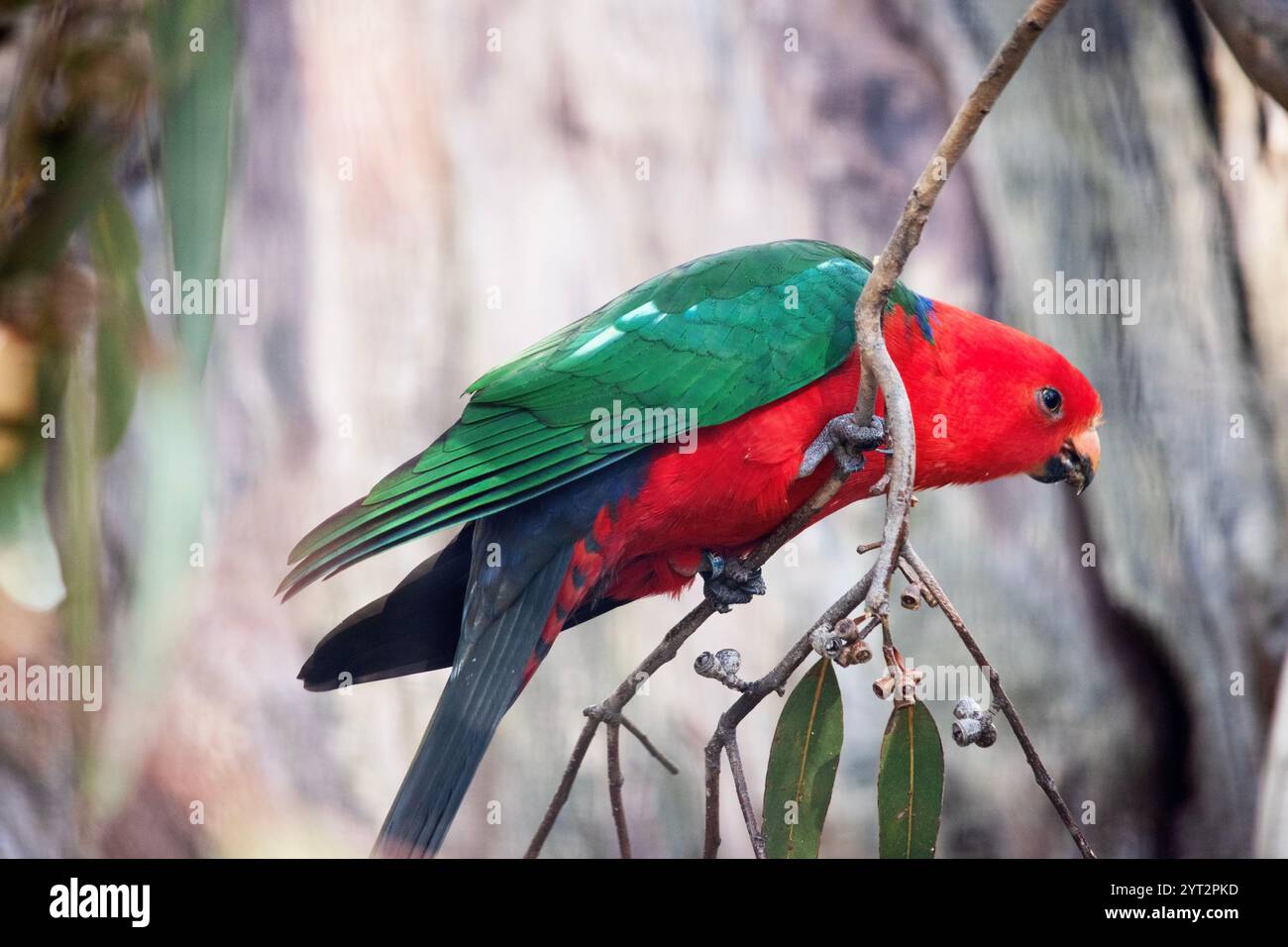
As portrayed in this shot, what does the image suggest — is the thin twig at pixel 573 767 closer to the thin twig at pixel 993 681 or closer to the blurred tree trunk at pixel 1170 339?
the thin twig at pixel 993 681

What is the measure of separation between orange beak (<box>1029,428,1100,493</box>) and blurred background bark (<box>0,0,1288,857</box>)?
64 centimetres

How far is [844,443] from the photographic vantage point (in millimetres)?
1130

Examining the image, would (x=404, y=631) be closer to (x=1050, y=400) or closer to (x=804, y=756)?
(x=804, y=756)

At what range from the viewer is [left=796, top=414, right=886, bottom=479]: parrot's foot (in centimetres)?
109

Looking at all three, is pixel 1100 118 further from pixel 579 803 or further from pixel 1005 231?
pixel 579 803

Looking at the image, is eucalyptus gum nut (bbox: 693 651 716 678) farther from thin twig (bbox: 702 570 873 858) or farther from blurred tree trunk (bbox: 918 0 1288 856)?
blurred tree trunk (bbox: 918 0 1288 856)

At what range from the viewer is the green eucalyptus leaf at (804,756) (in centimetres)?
101

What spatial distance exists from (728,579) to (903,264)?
519mm

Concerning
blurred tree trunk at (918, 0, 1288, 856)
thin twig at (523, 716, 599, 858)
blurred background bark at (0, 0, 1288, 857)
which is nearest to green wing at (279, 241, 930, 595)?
thin twig at (523, 716, 599, 858)

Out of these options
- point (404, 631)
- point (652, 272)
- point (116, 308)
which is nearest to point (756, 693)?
point (404, 631)

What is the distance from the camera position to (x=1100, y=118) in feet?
6.68

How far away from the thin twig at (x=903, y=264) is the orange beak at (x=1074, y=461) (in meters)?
0.53

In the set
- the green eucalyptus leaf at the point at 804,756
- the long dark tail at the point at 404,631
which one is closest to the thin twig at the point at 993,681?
the green eucalyptus leaf at the point at 804,756

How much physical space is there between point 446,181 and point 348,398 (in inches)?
16.5
